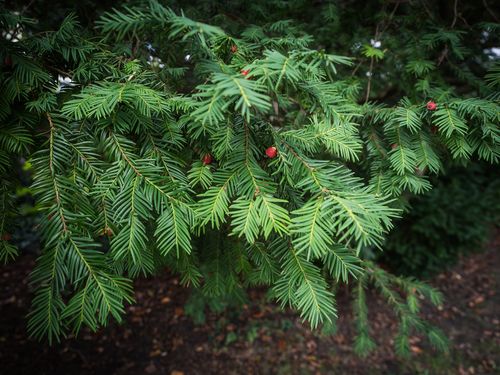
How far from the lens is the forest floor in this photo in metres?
2.99

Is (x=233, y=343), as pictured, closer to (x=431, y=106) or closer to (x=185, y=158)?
(x=185, y=158)

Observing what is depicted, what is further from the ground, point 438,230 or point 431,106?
point 438,230

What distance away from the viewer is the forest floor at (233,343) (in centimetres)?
299

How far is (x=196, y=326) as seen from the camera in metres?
3.47

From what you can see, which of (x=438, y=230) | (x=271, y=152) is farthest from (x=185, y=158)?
(x=438, y=230)

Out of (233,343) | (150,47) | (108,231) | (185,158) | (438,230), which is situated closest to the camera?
(108,231)

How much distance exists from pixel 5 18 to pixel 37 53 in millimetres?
116

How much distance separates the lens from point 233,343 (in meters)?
3.31

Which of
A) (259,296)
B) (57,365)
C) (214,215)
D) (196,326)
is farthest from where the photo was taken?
(259,296)

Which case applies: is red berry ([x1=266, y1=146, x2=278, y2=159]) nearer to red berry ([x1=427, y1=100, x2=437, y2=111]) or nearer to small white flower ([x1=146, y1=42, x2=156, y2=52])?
red berry ([x1=427, y1=100, x2=437, y2=111])

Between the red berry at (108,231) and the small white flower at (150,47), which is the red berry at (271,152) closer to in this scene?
the red berry at (108,231)

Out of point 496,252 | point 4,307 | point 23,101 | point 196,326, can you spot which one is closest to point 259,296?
point 196,326

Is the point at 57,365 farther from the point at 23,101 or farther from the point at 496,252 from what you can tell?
the point at 496,252

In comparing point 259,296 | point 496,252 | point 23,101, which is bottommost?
point 259,296
